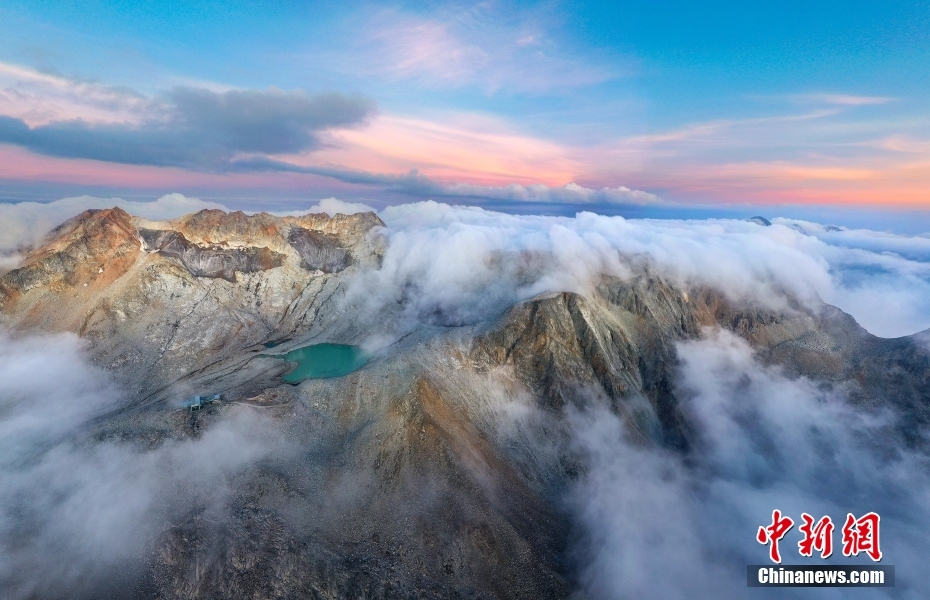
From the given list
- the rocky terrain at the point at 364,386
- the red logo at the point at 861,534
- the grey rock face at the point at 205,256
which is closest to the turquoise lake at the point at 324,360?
the rocky terrain at the point at 364,386

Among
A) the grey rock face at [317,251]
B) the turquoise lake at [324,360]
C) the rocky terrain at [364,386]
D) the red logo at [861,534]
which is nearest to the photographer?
the red logo at [861,534]

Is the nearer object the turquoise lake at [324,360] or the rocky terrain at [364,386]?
the rocky terrain at [364,386]

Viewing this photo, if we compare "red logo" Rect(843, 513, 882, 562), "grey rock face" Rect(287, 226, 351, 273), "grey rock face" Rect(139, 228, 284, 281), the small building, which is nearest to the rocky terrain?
"grey rock face" Rect(139, 228, 284, 281)

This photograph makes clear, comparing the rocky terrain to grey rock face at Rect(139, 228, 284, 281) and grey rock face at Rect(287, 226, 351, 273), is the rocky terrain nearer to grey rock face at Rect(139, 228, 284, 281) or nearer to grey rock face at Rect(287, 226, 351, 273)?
grey rock face at Rect(139, 228, 284, 281)

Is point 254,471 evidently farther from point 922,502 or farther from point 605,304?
point 922,502

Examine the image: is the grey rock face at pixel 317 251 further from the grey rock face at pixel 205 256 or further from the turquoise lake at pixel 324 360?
the turquoise lake at pixel 324 360

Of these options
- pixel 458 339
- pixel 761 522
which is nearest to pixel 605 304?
pixel 458 339
